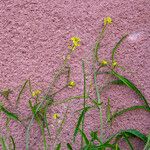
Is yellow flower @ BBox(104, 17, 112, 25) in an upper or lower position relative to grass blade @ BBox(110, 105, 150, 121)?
upper

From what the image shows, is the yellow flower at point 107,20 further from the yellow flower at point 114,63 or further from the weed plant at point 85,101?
the yellow flower at point 114,63

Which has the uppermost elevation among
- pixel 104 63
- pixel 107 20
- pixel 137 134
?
pixel 107 20

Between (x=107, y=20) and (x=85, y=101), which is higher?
(x=107, y=20)

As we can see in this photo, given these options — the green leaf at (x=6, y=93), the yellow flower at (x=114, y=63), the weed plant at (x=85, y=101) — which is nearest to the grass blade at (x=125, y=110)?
the weed plant at (x=85, y=101)

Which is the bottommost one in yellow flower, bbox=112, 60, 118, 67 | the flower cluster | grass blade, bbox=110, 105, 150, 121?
grass blade, bbox=110, 105, 150, 121

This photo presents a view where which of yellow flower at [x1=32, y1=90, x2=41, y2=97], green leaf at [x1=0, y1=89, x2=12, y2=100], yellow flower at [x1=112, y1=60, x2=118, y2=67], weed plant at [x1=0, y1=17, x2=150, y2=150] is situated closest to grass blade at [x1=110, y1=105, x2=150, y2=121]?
weed plant at [x1=0, y1=17, x2=150, y2=150]

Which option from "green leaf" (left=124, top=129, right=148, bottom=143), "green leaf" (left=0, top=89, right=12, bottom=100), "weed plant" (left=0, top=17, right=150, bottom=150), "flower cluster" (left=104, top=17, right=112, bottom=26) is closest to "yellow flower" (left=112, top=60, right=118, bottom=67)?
"weed plant" (left=0, top=17, right=150, bottom=150)

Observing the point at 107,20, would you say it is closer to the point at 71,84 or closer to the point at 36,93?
the point at 71,84

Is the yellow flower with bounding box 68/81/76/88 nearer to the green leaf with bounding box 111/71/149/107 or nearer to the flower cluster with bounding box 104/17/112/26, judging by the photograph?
the green leaf with bounding box 111/71/149/107

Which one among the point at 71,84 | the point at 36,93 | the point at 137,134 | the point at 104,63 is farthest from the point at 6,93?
the point at 137,134
